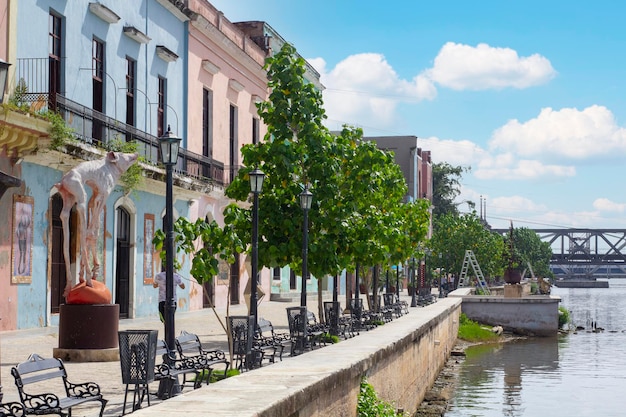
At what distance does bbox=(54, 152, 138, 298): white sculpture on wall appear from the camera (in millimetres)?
15100

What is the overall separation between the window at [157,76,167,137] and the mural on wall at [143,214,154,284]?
Answer: 8.22 feet

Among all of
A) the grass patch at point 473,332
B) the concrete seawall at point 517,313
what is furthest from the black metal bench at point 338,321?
the concrete seawall at point 517,313

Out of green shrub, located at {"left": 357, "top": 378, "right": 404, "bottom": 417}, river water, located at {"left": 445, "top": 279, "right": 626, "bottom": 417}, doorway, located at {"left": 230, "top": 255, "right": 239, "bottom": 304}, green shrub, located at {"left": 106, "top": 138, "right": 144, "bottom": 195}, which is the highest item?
green shrub, located at {"left": 106, "top": 138, "right": 144, "bottom": 195}

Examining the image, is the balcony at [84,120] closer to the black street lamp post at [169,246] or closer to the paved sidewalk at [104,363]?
the paved sidewalk at [104,363]

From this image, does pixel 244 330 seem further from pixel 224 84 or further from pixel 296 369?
pixel 224 84

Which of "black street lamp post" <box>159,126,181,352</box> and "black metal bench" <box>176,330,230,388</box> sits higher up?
"black street lamp post" <box>159,126,181,352</box>

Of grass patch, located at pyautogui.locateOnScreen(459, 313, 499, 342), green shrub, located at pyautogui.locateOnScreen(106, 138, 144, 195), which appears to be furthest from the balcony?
grass patch, located at pyautogui.locateOnScreen(459, 313, 499, 342)

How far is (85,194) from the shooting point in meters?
15.5

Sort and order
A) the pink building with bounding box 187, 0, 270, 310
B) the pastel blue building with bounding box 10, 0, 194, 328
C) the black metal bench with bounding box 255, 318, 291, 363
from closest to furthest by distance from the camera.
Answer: the black metal bench with bounding box 255, 318, 291, 363 → the pastel blue building with bounding box 10, 0, 194, 328 → the pink building with bounding box 187, 0, 270, 310

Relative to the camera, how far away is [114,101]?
23.7 meters

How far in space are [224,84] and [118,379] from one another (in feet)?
67.4

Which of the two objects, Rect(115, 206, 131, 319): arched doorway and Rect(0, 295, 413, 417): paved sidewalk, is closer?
Rect(0, 295, 413, 417): paved sidewalk

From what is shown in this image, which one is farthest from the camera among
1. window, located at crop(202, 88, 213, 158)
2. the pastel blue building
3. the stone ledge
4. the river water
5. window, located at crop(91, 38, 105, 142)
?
window, located at crop(202, 88, 213, 158)

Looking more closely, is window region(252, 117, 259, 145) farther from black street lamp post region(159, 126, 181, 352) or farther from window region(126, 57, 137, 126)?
black street lamp post region(159, 126, 181, 352)
